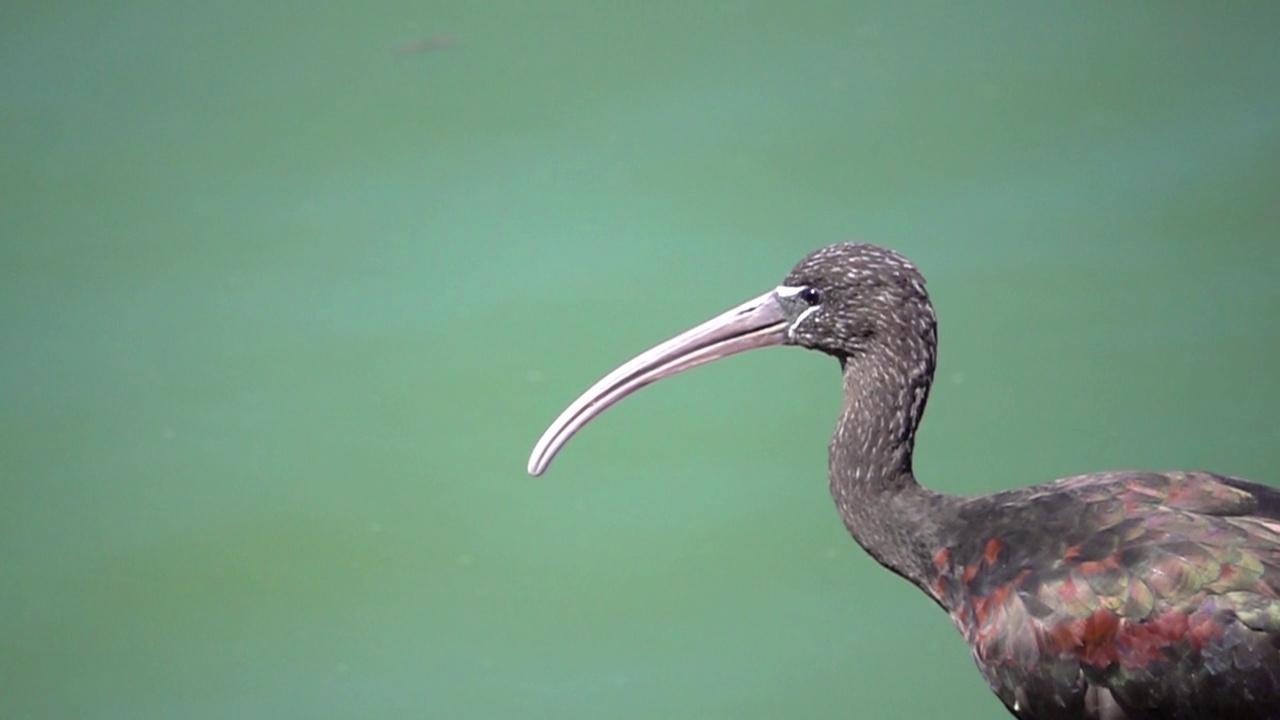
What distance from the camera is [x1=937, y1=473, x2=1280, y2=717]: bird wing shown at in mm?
2715

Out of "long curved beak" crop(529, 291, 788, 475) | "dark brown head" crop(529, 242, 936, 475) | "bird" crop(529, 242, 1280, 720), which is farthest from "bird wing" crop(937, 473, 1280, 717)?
"long curved beak" crop(529, 291, 788, 475)

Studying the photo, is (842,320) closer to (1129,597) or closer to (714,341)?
(714,341)

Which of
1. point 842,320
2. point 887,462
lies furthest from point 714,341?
point 887,462

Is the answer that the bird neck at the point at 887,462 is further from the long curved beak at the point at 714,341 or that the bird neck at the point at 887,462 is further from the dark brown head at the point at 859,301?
the long curved beak at the point at 714,341

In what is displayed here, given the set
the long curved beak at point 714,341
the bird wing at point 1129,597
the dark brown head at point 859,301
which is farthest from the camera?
the long curved beak at point 714,341

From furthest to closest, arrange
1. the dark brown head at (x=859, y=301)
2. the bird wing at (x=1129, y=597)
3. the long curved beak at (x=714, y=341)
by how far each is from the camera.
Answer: the long curved beak at (x=714, y=341)
the dark brown head at (x=859, y=301)
the bird wing at (x=1129, y=597)

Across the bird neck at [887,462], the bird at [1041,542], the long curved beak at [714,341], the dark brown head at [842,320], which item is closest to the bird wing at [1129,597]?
the bird at [1041,542]

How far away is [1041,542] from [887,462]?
1.17 ft

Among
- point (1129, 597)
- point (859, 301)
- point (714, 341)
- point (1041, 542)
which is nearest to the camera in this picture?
point (1129, 597)

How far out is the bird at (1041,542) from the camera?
8.96ft

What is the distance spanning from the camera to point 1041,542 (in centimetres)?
287

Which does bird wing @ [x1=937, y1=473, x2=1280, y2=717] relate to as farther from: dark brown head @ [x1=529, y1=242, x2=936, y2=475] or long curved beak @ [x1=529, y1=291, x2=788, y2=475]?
long curved beak @ [x1=529, y1=291, x2=788, y2=475]

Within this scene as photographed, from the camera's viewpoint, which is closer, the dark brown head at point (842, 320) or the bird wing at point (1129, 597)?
the bird wing at point (1129, 597)

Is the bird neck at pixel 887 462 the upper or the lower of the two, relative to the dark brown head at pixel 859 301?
lower
